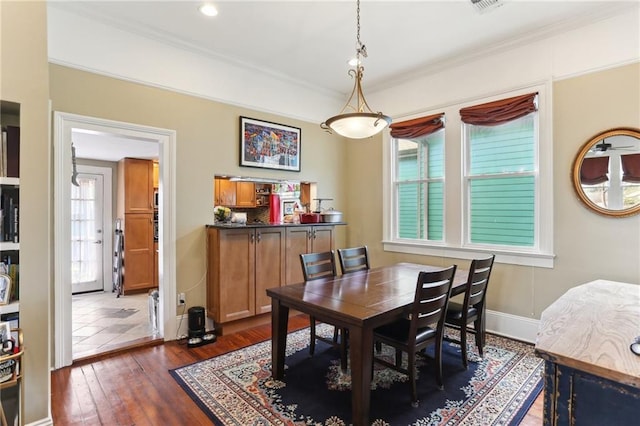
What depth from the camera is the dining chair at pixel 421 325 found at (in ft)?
7.03

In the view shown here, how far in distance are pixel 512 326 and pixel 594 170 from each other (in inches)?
67.5

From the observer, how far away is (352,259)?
3350 mm

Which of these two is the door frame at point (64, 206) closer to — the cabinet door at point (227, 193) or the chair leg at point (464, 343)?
the cabinet door at point (227, 193)

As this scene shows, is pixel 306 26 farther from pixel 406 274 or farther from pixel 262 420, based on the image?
pixel 262 420

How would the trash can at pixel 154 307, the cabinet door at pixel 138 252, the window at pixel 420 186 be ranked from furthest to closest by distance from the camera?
the cabinet door at pixel 138 252, the window at pixel 420 186, the trash can at pixel 154 307

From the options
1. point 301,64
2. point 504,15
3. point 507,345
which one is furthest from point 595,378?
point 301,64

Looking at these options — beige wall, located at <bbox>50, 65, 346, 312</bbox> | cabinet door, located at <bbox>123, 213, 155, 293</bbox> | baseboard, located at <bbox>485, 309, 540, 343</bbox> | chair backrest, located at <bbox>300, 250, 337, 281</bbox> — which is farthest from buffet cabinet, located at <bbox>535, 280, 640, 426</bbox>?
cabinet door, located at <bbox>123, 213, 155, 293</bbox>

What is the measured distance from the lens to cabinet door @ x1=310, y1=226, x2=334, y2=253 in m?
4.21

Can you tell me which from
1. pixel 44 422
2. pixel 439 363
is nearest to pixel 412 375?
pixel 439 363

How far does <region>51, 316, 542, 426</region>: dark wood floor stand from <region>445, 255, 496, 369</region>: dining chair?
25.7 inches

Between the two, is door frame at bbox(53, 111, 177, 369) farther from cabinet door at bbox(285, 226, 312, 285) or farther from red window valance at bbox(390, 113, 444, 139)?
red window valance at bbox(390, 113, 444, 139)

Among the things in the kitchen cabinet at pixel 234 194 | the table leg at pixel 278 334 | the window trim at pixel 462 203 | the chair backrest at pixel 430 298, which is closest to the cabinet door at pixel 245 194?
the kitchen cabinet at pixel 234 194

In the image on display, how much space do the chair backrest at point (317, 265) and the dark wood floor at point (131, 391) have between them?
3.65 feet

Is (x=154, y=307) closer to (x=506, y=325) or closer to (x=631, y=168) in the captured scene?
(x=506, y=325)
